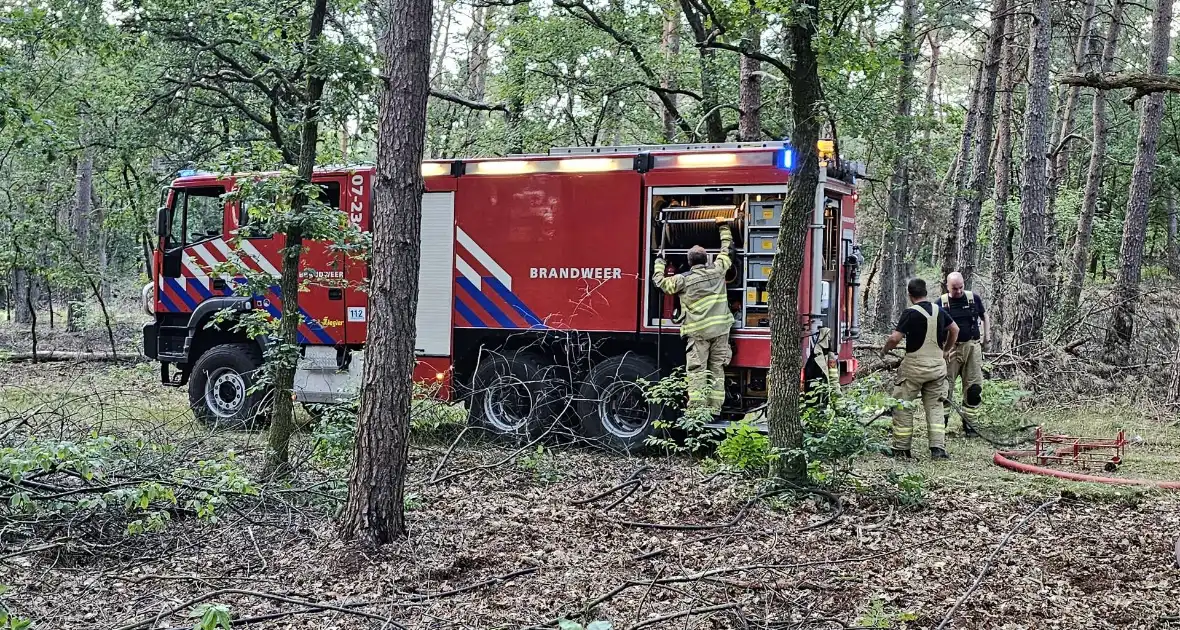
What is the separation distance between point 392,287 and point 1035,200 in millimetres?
10372

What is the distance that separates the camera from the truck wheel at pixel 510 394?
9.68m

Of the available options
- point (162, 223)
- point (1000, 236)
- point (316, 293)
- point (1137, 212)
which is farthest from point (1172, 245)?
point (162, 223)

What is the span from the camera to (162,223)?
35.4 feet

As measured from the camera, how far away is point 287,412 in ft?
24.8

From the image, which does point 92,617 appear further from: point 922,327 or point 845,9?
point 922,327

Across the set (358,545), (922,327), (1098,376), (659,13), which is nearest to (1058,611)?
(358,545)

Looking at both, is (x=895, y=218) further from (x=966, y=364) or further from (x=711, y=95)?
(x=966, y=364)

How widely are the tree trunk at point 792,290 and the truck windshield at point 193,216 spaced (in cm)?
637

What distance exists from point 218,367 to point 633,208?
4.61 meters

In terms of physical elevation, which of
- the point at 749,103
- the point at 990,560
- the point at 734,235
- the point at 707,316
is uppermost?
the point at 749,103

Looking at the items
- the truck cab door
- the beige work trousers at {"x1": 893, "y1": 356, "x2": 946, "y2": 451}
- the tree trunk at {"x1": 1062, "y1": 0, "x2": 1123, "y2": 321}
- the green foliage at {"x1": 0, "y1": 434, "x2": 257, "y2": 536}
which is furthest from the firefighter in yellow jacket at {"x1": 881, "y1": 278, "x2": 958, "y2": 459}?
the green foliage at {"x1": 0, "y1": 434, "x2": 257, "y2": 536}

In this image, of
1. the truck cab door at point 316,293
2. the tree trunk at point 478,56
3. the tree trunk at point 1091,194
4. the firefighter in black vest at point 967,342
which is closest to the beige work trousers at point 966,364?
the firefighter in black vest at point 967,342

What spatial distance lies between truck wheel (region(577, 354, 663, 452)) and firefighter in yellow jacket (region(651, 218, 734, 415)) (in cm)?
54

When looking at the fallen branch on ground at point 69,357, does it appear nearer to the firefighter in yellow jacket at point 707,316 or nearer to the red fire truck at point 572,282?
the red fire truck at point 572,282
